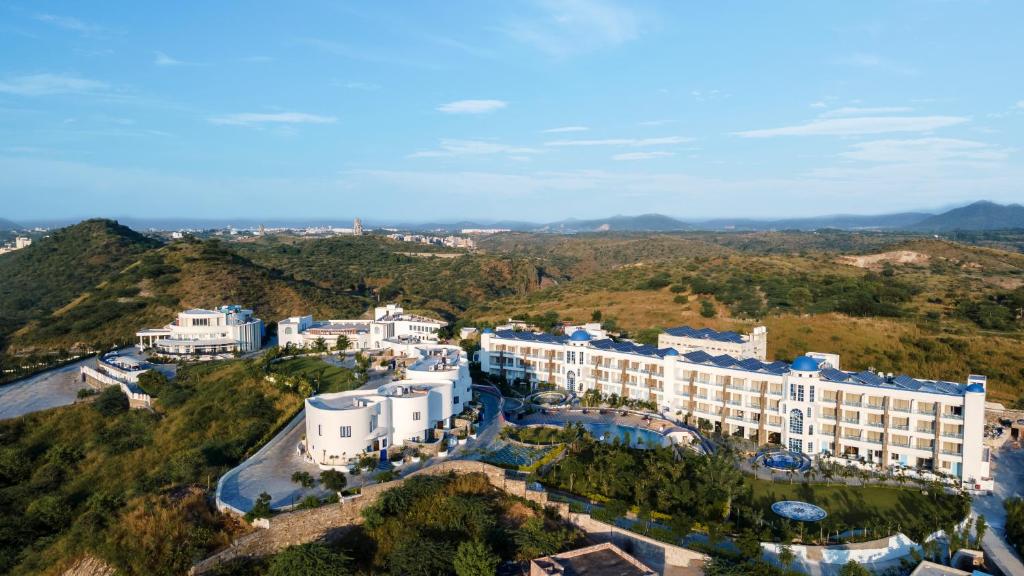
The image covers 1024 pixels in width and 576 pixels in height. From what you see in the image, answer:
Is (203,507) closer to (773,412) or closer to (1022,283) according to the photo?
(773,412)

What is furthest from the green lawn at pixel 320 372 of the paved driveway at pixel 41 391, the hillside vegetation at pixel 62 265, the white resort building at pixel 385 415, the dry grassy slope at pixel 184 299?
the hillside vegetation at pixel 62 265

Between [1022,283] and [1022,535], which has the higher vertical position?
[1022,283]

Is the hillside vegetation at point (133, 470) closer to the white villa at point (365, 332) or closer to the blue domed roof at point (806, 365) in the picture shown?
the white villa at point (365, 332)

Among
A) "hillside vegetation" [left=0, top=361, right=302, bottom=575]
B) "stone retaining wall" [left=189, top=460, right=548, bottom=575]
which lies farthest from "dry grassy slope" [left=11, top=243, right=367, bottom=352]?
"stone retaining wall" [left=189, top=460, right=548, bottom=575]

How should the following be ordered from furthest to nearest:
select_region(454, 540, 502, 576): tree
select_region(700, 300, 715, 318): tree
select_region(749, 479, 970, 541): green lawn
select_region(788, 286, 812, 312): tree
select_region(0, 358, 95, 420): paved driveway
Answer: select_region(788, 286, 812, 312): tree → select_region(700, 300, 715, 318): tree → select_region(0, 358, 95, 420): paved driveway → select_region(749, 479, 970, 541): green lawn → select_region(454, 540, 502, 576): tree

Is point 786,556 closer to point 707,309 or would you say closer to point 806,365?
point 806,365

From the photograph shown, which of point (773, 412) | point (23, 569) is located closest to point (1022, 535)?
point (773, 412)

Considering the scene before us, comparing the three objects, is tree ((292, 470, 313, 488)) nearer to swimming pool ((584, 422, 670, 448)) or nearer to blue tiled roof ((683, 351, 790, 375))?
swimming pool ((584, 422, 670, 448))
